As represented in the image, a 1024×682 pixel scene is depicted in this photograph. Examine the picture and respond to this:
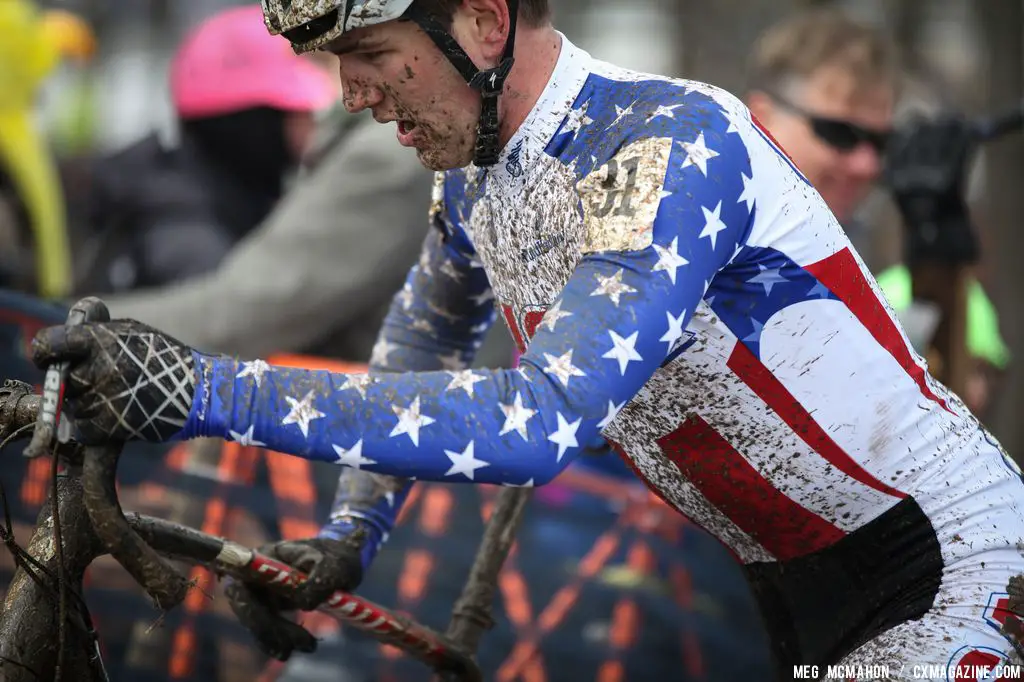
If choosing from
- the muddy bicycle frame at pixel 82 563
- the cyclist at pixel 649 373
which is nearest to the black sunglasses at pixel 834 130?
the cyclist at pixel 649 373

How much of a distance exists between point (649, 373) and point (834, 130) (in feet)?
11.2

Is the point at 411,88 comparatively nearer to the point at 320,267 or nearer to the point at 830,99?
the point at 320,267

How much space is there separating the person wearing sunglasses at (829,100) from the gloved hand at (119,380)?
12.0ft

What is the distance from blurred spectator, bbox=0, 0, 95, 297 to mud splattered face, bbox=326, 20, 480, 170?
18.8 feet

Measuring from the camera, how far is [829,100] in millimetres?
5289

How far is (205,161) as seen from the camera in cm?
652

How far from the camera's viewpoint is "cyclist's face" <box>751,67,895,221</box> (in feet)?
17.2

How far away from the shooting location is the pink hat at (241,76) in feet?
21.4

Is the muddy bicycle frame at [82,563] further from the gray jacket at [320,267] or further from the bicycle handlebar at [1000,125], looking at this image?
the bicycle handlebar at [1000,125]

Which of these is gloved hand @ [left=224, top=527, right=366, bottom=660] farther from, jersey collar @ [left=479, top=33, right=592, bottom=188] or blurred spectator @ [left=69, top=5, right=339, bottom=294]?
blurred spectator @ [left=69, top=5, right=339, bottom=294]

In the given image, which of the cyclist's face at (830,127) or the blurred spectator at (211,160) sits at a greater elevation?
the cyclist's face at (830,127)

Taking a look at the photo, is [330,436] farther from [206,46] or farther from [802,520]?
[206,46]

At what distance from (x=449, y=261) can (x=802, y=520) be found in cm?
93

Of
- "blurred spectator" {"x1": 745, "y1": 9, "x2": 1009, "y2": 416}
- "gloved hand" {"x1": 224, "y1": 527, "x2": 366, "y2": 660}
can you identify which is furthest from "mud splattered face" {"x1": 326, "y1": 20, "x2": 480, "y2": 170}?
"blurred spectator" {"x1": 745, "y1": 9, "x2": 1009, "y2": 416}
